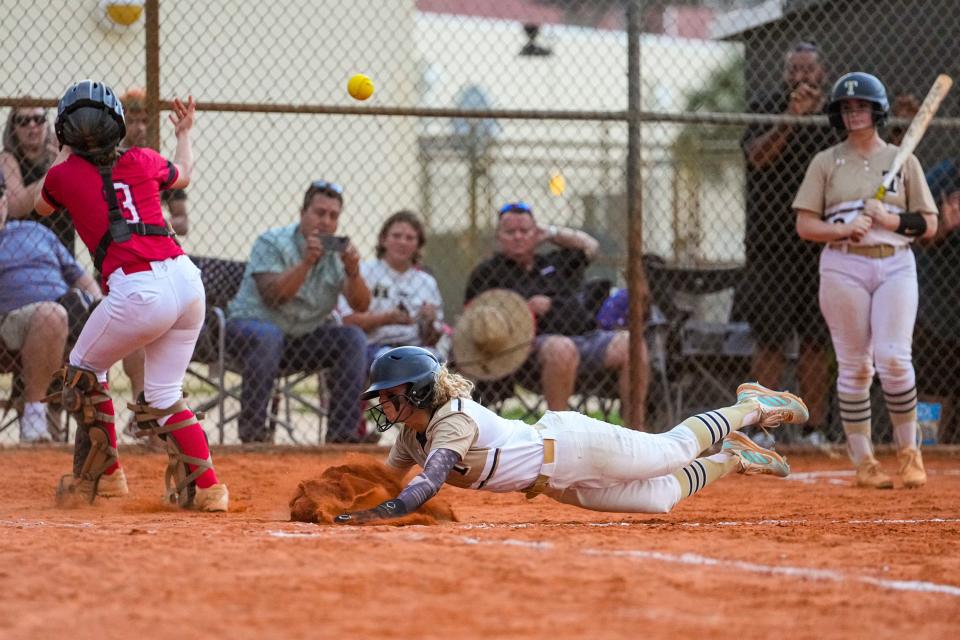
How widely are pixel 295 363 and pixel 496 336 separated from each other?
133cm

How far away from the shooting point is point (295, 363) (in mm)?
8281

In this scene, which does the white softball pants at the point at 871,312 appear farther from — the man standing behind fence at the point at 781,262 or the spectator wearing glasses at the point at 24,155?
the spectator wearing glasses at the point at 24,155

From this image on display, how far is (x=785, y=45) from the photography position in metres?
10.1

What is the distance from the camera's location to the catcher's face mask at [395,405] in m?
4.80

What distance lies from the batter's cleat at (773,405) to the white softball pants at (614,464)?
592 millimetres

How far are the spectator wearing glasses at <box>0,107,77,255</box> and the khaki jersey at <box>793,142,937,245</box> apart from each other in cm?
444

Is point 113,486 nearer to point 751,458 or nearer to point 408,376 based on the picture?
point 408,376

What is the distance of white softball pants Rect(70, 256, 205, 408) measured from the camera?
17.9ft

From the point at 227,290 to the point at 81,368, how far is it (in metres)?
3.08

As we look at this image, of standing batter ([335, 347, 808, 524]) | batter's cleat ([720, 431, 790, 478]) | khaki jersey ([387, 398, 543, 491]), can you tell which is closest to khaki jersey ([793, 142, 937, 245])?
batter's cleat ([720, 431, 790, 478])

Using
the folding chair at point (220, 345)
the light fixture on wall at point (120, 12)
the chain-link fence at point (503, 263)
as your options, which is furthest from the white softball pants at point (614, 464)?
the light fixture on wall at point (120, 12)

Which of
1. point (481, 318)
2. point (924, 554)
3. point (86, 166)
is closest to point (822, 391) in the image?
point (481, 318)

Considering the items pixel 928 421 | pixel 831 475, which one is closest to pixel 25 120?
pixel 831 475

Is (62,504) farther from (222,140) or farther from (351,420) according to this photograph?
(222,140)
